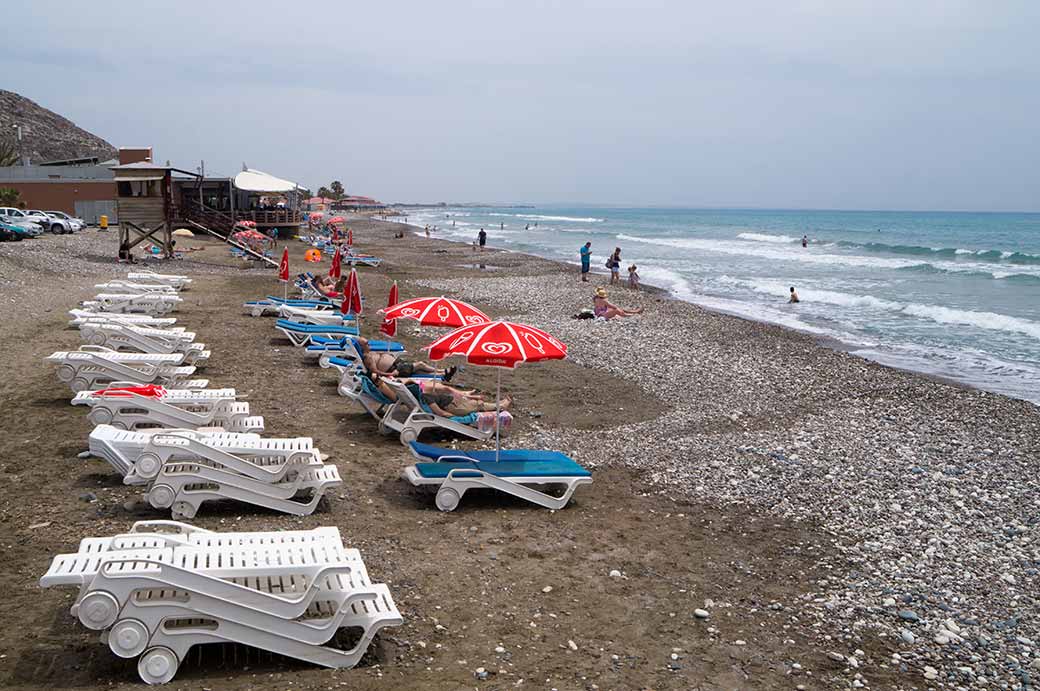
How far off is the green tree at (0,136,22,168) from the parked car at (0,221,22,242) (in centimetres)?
3035

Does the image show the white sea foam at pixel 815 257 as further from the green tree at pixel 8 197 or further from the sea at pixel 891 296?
the green tree at pixel 8 197

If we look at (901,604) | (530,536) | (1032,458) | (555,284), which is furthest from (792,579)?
(555,284)

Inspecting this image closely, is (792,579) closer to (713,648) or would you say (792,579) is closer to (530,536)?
(713,648)

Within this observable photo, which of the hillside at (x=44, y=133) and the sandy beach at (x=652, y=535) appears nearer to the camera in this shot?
the sandy beach at (x=652, y=535)

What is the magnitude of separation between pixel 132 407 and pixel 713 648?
6811 millimetres

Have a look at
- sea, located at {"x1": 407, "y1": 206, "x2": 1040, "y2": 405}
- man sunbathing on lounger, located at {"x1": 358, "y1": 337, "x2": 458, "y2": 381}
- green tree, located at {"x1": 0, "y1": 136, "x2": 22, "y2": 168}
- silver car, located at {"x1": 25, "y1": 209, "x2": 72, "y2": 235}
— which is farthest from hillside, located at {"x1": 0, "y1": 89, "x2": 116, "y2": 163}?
man sunbathing on lounger, located at {"x1": 358, "y1": 337, "x2": 458, "y2": 381}

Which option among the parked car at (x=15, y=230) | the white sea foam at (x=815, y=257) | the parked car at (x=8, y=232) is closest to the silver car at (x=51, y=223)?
the parked car at (x=15, y=230)

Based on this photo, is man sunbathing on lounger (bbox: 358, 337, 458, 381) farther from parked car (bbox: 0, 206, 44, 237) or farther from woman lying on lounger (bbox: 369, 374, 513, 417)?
parked car (bbox: 0, 206, 44, 237)

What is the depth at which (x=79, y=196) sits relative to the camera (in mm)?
52906

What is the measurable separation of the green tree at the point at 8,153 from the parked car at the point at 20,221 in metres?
23.1

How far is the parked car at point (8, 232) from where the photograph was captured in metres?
32.2

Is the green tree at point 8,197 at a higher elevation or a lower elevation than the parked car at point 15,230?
higher

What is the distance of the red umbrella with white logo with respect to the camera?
26.7ft

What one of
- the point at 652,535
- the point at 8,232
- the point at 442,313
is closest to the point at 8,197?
the point at 8,232
